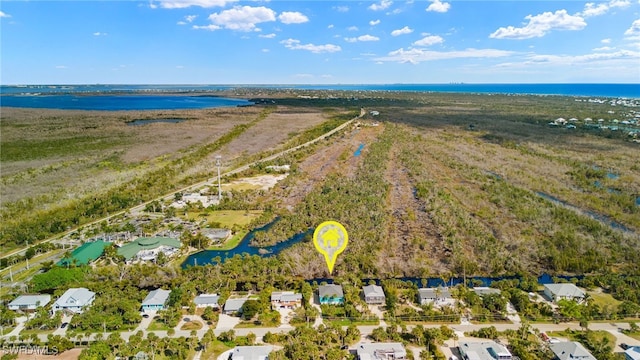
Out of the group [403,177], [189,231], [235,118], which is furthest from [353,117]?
[189,231]

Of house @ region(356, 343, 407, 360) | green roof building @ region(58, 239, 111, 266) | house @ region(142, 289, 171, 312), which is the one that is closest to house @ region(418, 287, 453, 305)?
house @ region(356, 343, 407, 360)

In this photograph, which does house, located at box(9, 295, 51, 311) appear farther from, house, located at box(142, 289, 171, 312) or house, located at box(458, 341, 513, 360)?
house, located at box(458, 341, 513, 360)

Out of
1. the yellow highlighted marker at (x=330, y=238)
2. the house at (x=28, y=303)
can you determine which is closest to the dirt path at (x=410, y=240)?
the yellow highlighted marker at (x=330, y=238)

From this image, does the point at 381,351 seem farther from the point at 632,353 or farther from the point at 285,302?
the point at 632,353

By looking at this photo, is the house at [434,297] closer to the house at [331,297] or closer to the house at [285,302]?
the house at [331,297]

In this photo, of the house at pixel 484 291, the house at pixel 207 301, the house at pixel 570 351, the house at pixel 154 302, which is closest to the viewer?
the house at pixel 570 351

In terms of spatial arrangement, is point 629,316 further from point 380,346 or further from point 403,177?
point 403,177
